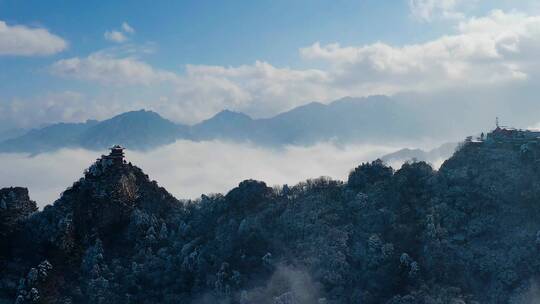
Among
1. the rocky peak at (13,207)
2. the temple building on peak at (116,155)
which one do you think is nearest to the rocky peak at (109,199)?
the temple building on peak at (116,155)

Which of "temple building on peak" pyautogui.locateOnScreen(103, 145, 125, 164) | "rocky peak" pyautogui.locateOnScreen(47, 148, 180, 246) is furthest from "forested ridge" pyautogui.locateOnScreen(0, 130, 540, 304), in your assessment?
"temple building on peak" pyautogui.locateOnScreen(103, 145, 125, 164)

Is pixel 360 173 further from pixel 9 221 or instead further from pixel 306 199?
pixel 9 221

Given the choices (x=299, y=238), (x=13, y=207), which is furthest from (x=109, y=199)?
(x=299, y=238)

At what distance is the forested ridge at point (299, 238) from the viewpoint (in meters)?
123

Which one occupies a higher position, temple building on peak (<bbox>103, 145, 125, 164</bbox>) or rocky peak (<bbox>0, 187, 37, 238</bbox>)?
temple building on peak (<bbox>103, 145, 125, 164</bbox>)

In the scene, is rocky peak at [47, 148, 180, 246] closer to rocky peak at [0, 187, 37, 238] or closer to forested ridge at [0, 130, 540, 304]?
forested ridge at [0, 130, 540, 304]

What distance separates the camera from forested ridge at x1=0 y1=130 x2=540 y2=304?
405ft

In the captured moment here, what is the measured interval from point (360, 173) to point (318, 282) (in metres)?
39.0

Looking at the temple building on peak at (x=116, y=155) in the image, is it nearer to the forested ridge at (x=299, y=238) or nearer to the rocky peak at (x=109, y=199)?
the rocky peak at (x=109, y=199)

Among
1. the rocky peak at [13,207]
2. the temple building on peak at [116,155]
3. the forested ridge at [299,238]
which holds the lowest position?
the forested ridge at [299,238]

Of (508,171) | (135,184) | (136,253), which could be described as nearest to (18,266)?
(136,253)

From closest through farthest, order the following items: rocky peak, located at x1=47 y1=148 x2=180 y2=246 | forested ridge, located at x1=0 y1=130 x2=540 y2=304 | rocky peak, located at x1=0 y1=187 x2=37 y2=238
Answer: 1. forested ridge, located at x1=0 y1=130 x2=540 y2=304
2. rocky peak, located at x1=0 y1=187 x2=37 y2=238
3. rocky peak, located at x1=47 y1=148 x2=180 y2=246

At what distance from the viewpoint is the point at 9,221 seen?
15588cm

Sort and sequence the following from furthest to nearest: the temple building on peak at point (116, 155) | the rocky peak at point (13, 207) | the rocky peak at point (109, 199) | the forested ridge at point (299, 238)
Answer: the temple building on peak at point (116, 155), the rocky peak at point (109, 199), the rocky peak at point (13, 207), the forested ridge at point (299, 238)
